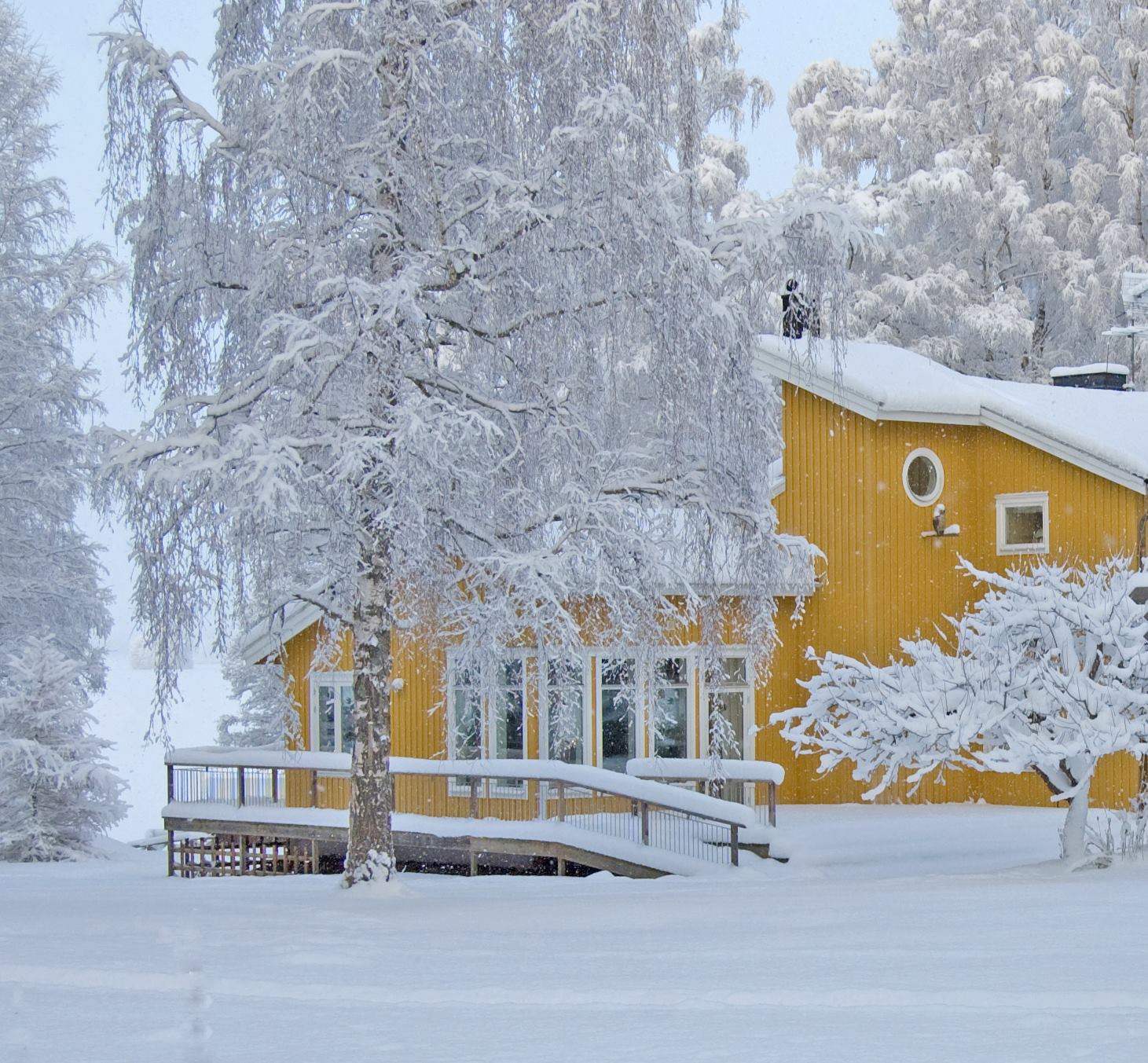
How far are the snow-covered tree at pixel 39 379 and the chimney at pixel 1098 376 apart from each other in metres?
14.3

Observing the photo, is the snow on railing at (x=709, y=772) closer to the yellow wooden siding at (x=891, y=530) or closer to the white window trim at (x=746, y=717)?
the white window trim at (x=746, y=717)

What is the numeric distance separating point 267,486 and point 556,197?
2.99m

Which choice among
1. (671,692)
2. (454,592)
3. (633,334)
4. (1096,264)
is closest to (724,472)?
(633,334)

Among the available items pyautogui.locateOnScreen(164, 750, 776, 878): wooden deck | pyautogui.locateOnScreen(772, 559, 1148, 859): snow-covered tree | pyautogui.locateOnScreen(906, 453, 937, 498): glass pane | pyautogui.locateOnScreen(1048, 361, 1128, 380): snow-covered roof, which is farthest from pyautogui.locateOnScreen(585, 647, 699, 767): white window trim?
pyautogui.locateOnScreen(1048, 361, 1128, 380): snow-covered roof

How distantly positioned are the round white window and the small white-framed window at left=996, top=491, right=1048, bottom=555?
0.79 metres

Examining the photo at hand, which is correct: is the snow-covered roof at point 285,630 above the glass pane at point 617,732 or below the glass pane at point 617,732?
above

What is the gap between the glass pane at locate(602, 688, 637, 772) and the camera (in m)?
18.8

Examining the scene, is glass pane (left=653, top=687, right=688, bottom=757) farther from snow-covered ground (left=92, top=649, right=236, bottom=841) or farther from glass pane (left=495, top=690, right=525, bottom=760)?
snow-covered ground (left=92, top=649, right=236, bottom=841)

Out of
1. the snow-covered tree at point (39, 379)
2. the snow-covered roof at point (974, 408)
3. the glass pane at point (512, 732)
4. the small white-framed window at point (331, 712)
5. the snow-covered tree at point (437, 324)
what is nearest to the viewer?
the snow-covered tree at point (437, 324)

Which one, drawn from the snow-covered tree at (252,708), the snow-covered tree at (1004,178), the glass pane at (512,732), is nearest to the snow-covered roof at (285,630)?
the glass pane at (512,732)

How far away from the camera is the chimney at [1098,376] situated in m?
23.9

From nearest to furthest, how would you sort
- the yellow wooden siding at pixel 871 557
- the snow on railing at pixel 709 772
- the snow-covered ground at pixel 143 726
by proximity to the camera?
the snow on railing at pixel 709 772 < the yellow wooden siding at pixel 871 557 < the snow-covered ground at pixel 143 726

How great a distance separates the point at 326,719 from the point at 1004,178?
17339mm

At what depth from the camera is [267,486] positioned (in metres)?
9.84
